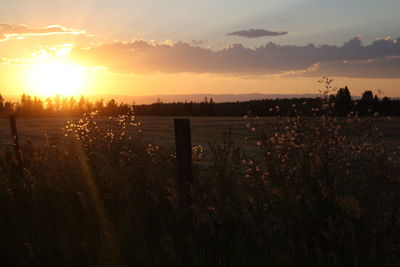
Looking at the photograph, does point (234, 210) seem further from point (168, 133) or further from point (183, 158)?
point (168, 133)

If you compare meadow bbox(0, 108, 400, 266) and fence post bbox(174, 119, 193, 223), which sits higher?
fence post bbox(174, 119, 193, 223)

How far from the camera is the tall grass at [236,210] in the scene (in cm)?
426

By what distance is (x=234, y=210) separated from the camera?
16.1 feet

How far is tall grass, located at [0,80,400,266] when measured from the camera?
426 cm

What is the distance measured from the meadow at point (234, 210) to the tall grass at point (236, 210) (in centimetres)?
1

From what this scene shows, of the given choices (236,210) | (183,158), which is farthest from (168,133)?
(236,210)

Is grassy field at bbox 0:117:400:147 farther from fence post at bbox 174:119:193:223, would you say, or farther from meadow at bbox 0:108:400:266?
fence post at bbox 174:119:193:223

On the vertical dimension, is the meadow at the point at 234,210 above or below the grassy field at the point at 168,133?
above

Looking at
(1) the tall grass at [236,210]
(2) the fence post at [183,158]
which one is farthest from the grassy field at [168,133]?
(2) the fence post at [183,158]

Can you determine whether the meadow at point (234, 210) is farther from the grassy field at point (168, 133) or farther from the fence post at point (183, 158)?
the grassy field at point (168, 133)

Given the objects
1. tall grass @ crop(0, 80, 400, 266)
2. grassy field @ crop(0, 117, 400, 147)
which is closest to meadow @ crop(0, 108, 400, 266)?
tall grass @ crop(0, 80, 400, 266)

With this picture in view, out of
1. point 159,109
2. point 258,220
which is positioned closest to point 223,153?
point 258,220

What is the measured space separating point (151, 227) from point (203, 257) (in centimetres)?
105

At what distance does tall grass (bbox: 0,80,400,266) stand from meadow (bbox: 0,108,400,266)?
0.01 metres
